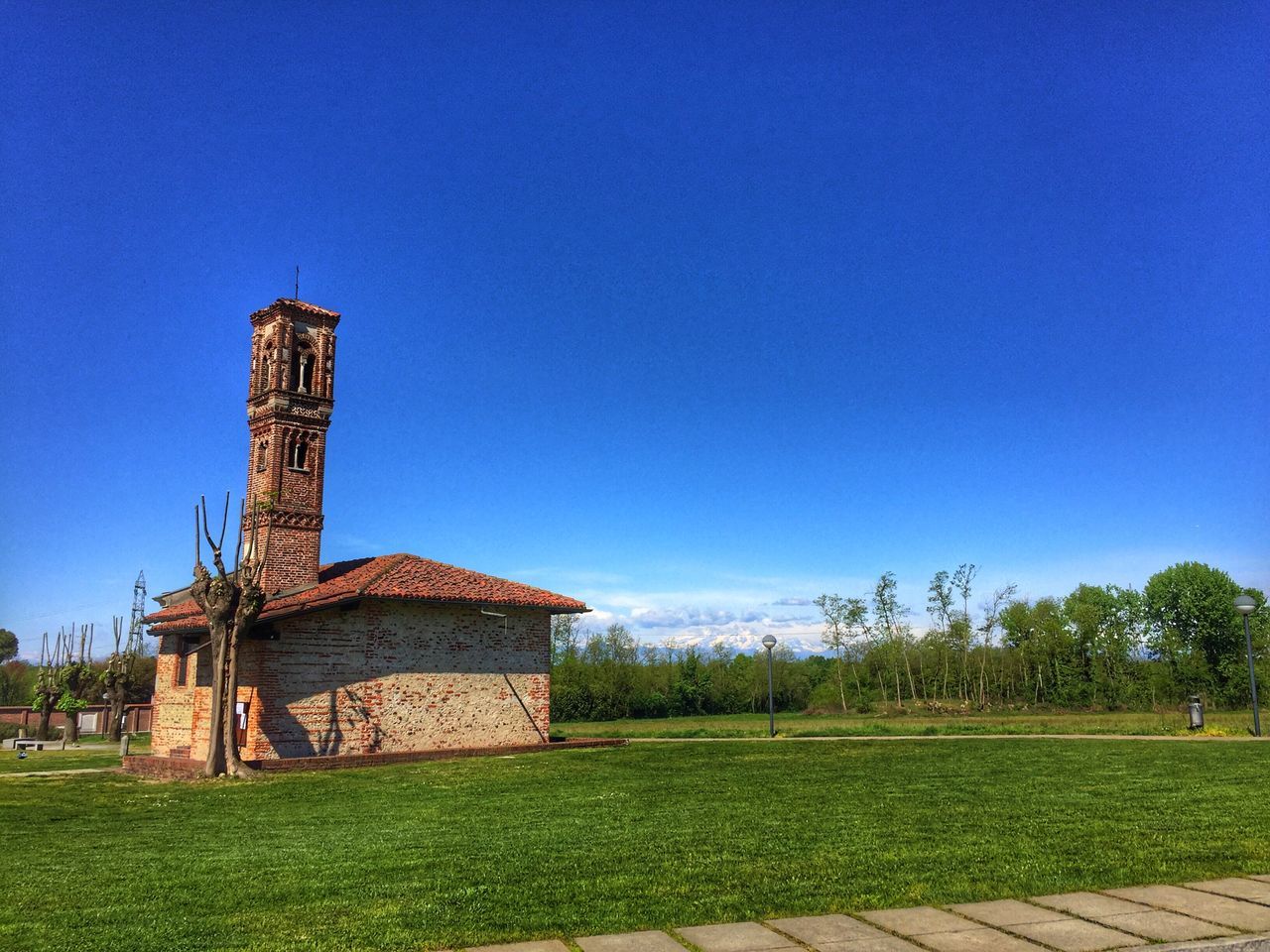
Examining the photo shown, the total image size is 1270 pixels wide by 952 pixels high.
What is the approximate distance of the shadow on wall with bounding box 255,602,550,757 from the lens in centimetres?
1928

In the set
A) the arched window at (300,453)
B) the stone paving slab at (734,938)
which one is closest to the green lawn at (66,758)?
the arched window at (300,453)

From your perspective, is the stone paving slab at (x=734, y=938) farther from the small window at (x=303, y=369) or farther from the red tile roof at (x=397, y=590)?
the small window at (x=303, y=369)

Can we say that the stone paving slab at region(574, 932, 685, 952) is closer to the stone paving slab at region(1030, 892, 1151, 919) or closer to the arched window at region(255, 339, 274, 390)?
the stone paving slab at region(1030, 892, 1151, 919)

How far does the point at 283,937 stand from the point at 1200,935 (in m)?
4.83

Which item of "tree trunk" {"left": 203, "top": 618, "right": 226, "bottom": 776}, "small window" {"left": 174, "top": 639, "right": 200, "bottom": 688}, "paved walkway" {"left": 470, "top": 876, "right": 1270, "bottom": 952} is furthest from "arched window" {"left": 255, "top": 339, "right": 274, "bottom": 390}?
"paved walkway" {"left": 470, "top": 876, "right": 1270, "bottom": 952}

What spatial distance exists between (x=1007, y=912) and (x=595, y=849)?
338 centimetres

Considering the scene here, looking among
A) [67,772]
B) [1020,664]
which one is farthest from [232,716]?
[1020,664]

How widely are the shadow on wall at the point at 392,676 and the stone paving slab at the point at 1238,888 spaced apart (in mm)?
17692

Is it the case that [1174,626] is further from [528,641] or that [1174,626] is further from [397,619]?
[397,619]

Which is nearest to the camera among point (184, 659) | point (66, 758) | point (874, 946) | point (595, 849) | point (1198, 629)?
point (874, 946)

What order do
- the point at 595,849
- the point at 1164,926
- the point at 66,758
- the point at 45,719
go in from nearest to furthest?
the point at 1164,926
the point at 595,849
the point at 66,758
the point at 45,719

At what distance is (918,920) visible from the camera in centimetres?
491

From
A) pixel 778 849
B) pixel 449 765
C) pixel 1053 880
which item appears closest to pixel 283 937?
pixel 778 849

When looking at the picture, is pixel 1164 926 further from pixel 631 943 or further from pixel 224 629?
pixel 224 629
